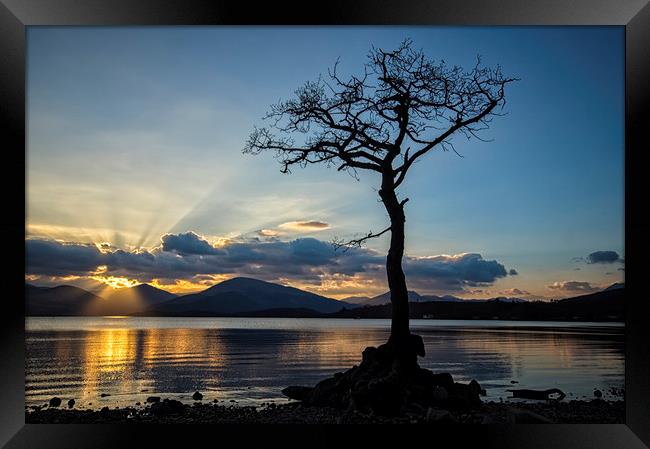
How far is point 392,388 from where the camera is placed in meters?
8.05

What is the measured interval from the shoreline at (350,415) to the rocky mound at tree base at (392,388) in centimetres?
14

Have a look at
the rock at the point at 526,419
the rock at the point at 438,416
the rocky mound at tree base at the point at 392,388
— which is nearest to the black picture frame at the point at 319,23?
the rock at the point at 438,416

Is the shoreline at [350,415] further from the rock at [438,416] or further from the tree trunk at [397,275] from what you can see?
the tree trunk at [397,275]

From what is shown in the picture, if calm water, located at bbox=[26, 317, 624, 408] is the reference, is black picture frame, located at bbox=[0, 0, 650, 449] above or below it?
above

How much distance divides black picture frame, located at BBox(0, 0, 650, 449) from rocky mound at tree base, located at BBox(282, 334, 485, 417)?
5.46 ft

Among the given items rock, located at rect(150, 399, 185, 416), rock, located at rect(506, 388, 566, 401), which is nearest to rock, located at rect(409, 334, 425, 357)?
rock, located at rect(150, 399, 185, 416)

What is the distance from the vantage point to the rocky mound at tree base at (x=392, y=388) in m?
7.95

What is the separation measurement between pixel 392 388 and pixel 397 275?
1368 millimetres

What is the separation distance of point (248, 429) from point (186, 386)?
1049cm

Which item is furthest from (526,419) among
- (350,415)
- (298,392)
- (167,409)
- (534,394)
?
(534,394)

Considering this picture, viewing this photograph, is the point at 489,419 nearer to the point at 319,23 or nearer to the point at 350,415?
the point at 350,415

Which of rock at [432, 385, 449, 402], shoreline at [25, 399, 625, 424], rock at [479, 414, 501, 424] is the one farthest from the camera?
rock at [432, 385, 449, 402]

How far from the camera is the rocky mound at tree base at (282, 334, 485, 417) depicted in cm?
795

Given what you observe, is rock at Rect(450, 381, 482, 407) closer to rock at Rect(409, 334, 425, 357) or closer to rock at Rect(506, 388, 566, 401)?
rock at Rect(409, 334, 425, 357)
